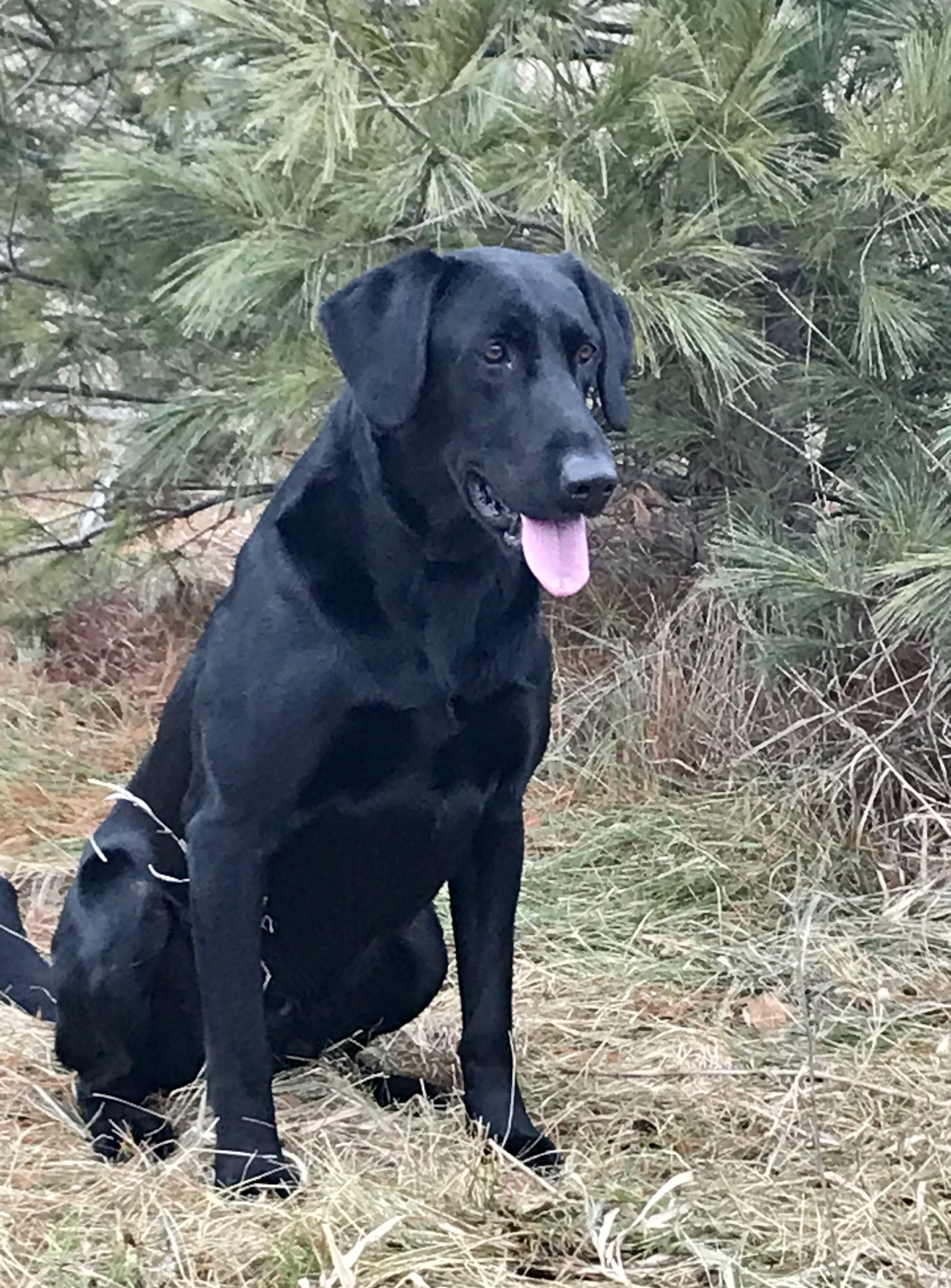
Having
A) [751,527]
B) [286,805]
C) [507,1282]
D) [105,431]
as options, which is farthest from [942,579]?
[105,431]

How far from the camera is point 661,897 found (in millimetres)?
3299

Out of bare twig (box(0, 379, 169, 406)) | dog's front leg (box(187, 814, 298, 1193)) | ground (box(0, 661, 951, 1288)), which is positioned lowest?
ground (box(0, 661, 951, 1288))

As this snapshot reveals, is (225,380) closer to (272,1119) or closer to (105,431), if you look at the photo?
(105,431)

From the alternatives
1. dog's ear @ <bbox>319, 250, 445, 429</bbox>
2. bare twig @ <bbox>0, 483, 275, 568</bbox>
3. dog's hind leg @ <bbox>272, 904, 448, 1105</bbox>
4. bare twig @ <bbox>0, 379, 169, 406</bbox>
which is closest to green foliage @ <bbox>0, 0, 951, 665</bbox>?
dog's ear @ <bbox>319, 250, 445, 429</bbox>

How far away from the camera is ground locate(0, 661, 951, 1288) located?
1.84m

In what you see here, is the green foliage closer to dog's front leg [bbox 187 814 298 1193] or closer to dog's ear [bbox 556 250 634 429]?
dog's ear [bbox 556 250 634 429]

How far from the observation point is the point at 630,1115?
2.34 meters

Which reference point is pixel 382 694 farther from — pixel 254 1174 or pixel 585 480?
pixel 254 1174

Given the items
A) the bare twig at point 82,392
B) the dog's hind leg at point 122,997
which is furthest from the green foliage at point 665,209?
the dog's hind leg at point 122,997

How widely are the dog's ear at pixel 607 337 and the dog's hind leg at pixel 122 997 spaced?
0.92 m

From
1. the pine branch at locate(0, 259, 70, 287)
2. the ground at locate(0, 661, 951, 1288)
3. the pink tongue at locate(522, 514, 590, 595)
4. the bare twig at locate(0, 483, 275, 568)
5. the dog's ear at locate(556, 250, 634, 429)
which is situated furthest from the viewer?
the bare twig at locate(0, 483, 275, 568)

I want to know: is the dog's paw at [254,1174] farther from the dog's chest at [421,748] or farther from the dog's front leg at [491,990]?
the dog's chest at [421,748]

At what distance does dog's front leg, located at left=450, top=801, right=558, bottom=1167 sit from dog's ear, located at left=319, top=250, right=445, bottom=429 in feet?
1.97

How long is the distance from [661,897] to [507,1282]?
158 centimetres
